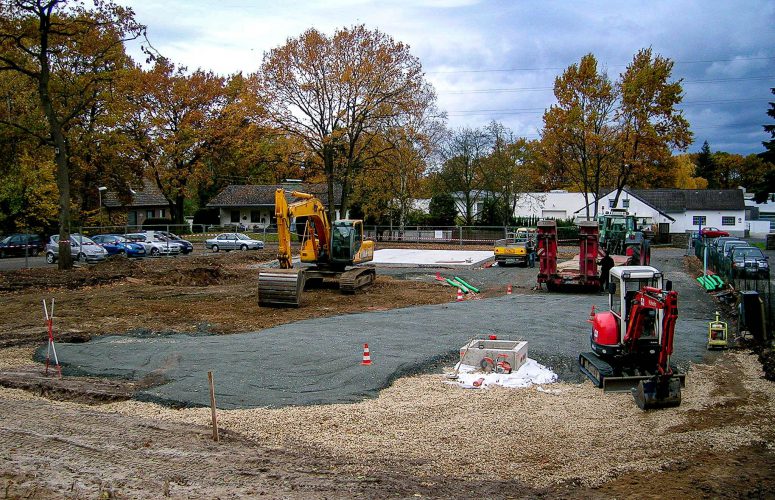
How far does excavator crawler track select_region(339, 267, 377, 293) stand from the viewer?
25562mm

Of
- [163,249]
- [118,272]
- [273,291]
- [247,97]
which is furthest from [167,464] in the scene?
[247,97]

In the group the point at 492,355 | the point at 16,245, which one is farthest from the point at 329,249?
the point at 16,245

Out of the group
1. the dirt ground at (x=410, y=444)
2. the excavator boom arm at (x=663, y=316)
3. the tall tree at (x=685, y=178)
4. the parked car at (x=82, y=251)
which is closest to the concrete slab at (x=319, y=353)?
the dirt ground at (x=410, y=444)

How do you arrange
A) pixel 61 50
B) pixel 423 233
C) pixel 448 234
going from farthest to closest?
pixel 423 233 < pixel 448 234 < pixel 61 50

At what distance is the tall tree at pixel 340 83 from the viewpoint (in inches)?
1812

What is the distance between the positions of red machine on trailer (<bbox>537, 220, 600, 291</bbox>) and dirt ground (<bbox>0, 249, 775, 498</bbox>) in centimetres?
1197

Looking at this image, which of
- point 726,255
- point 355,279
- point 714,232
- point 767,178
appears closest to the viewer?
point 767,178

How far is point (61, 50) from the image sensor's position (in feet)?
117

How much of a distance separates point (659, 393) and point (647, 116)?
42981 mm

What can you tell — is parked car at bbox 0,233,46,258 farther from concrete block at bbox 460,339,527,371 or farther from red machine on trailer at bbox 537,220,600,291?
concrete block at bbox 460,339,527,371

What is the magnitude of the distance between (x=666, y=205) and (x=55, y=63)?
181ft

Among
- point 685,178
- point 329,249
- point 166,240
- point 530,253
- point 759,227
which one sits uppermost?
point 685,178

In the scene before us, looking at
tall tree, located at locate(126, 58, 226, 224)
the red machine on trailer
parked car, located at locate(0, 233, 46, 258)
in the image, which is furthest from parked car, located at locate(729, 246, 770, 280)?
tall tree, located at locate(126, 58, 226, 224)

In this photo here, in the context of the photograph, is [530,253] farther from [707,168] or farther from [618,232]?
[707,168]
